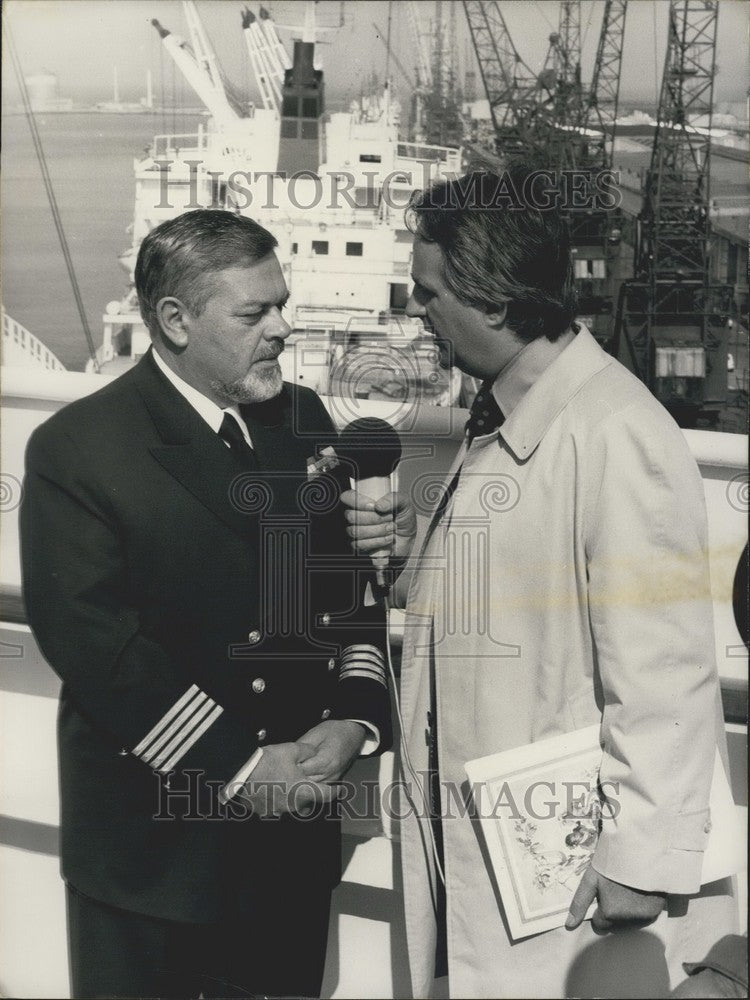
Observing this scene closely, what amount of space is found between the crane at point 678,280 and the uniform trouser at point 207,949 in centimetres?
141

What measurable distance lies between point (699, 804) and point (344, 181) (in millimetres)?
1548

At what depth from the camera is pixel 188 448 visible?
1975 mm

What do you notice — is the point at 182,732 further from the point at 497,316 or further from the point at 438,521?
the point at 497,316

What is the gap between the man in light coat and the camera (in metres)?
1.69

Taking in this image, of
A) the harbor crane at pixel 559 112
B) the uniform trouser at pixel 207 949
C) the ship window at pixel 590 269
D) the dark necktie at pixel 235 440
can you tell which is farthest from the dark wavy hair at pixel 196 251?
the uniform trouser at pixel 207 949

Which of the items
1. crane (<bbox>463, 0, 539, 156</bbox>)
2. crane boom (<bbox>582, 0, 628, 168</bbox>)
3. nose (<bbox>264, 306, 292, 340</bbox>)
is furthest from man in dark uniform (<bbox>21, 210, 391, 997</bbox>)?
crane boom (<bbox>582, 0, 628, 168</bbox>)

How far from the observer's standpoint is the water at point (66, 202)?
238 cm

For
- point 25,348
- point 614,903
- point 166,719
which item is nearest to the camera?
point 614,903

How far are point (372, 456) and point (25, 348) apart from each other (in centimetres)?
94

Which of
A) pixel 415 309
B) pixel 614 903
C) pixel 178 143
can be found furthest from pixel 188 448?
pixel 614 903

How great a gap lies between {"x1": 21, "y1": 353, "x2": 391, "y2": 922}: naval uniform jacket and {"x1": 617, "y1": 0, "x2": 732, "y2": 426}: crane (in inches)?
31.4

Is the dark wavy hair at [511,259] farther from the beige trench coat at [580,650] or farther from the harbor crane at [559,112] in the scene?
the harbor crane at [559,112]

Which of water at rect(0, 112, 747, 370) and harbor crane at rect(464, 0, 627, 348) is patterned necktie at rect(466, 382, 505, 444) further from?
water at rect(0, 112, 747, 370)

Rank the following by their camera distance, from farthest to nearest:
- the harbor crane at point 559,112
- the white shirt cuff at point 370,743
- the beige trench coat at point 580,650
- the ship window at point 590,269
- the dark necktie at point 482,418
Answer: the ship window at point 590,269 → the harbor crane at point 559,112 → the white shirt cuff at point 370,743 → the dark necktie at point 482,418 → the beige trench coat at point 580,650
